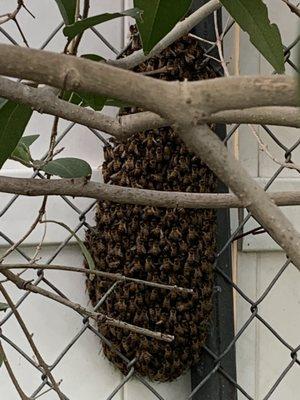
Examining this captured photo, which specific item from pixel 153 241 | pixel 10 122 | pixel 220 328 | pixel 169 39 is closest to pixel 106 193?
pixel 10 122

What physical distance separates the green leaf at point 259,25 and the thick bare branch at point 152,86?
0.29m

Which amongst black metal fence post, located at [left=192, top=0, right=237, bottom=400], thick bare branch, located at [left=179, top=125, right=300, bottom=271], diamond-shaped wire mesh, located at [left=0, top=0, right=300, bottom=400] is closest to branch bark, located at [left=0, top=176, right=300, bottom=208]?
thick bare branch, located at [left=179, top=125, right=300, bottom=271]

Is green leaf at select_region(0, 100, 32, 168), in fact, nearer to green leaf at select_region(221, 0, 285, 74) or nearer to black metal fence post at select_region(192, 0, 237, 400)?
green leaf at select_region(221, 0, 285, 74)

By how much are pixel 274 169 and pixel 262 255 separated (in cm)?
15

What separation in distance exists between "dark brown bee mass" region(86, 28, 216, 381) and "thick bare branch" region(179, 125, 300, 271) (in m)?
0.87

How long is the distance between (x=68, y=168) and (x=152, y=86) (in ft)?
1.70

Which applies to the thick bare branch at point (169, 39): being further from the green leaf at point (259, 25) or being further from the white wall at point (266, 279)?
the white wall at point (266, 279)

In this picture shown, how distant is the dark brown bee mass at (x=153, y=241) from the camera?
124 centimetres

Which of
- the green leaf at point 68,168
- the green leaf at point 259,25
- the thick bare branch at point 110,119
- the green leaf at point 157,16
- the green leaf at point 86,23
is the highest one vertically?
the green leaf at point 259,25

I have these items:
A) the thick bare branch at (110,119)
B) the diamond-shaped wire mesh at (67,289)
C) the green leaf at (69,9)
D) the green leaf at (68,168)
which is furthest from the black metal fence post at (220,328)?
the thick bare branch at (110,119)

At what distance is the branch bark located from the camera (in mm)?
672

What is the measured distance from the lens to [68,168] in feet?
2.78

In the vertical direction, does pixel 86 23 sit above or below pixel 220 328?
below

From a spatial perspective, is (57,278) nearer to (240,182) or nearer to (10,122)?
(10,122)
